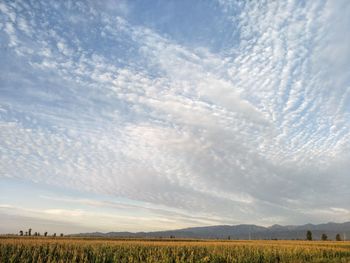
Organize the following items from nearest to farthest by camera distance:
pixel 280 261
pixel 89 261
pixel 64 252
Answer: pixel 89 261 → pixel 64 252 → pixel 280 261

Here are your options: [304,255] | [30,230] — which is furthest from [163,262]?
[30,230]

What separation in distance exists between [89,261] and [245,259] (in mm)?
11098

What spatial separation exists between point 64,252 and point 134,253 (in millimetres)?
4843

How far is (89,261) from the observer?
20109 millimetres

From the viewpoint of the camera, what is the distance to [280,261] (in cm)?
2622

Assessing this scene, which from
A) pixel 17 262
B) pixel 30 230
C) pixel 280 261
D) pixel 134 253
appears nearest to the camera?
pixel 17 262

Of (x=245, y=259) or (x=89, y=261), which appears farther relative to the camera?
(x=245, y=259)

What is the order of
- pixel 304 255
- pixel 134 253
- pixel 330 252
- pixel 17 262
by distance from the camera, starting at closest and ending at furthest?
pixel 17 262, pixel 134 253, pixel 304 255, pixel 330 252

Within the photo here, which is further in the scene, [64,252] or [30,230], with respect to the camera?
[30,230]

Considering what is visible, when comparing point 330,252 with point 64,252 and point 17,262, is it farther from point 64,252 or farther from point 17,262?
point 17,262

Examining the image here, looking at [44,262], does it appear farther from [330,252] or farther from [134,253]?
[330,252]

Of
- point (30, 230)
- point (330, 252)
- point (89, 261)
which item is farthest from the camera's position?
point (30, 230)

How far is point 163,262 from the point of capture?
19031mm

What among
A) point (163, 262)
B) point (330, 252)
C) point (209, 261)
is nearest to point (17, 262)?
point (163, 262)
